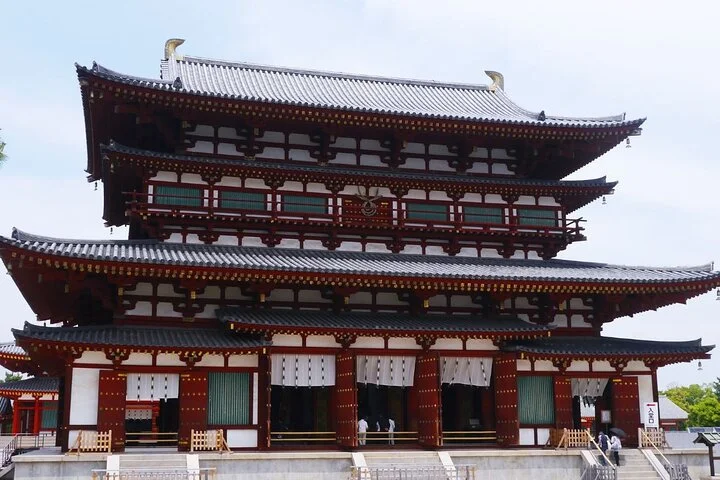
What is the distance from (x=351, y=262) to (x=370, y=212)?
10.3 ft

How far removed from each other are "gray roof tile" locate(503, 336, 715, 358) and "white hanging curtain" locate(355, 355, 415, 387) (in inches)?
146

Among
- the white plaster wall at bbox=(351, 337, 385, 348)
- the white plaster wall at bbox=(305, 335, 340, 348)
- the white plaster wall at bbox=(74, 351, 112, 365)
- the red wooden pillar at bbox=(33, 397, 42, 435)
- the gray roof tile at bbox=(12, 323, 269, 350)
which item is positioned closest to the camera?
the gray roof tile at bbox=(12, 323, 269, 350)

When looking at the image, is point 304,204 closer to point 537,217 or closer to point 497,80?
point 537,217

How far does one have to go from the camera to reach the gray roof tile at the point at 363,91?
32.1 metres

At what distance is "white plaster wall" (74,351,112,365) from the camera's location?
24480 millimetres

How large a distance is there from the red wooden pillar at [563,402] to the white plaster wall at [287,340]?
925 cm

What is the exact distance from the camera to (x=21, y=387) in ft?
156

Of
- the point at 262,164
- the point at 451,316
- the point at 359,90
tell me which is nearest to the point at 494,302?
the point at 451,316

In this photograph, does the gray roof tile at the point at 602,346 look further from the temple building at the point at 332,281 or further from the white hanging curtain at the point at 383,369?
the white hanging curtain at the point at 383,369

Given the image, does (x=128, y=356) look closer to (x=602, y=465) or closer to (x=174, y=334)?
(x=174, y=334)

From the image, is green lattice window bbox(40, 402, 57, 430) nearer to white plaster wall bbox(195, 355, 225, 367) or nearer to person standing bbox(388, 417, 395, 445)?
person standing bbox(388, 417, 395, 445)

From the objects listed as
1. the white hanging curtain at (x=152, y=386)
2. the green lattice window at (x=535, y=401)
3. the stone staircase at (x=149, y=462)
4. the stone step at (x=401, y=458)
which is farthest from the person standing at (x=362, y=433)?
the white hanging curtain at (x=152, y=386)

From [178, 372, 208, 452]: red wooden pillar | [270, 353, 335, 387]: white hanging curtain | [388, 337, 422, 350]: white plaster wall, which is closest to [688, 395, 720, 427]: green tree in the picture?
[388, 337, 422, 350]: white plaster wall

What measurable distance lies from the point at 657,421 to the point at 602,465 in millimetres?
4191
